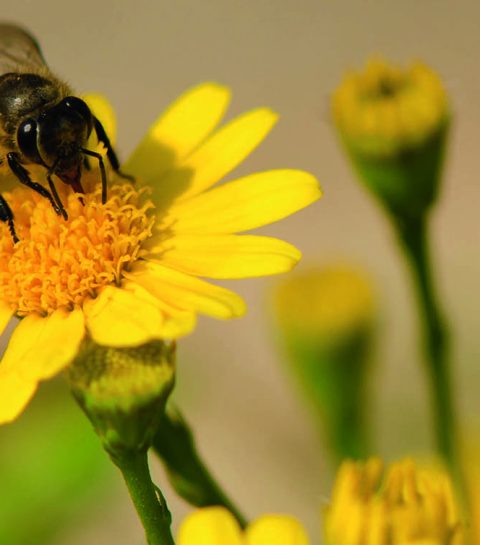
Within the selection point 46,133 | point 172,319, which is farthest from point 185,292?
point 46,133

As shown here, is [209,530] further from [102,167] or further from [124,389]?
[102,167]

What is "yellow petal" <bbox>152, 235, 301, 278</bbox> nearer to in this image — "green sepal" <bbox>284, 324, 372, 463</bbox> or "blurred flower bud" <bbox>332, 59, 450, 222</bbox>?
"blurred flower bud" <bbox>332, 59, 450, 222</bbox>

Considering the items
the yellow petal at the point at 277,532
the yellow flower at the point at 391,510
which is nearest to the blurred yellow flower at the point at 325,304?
the yellow flower at the point at 391,510

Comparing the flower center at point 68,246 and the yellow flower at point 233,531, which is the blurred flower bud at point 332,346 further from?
the yellow flower at point 233,531

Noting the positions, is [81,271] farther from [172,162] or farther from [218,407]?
[218,407]

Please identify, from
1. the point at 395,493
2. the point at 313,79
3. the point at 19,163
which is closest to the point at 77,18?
the point at 313,79
